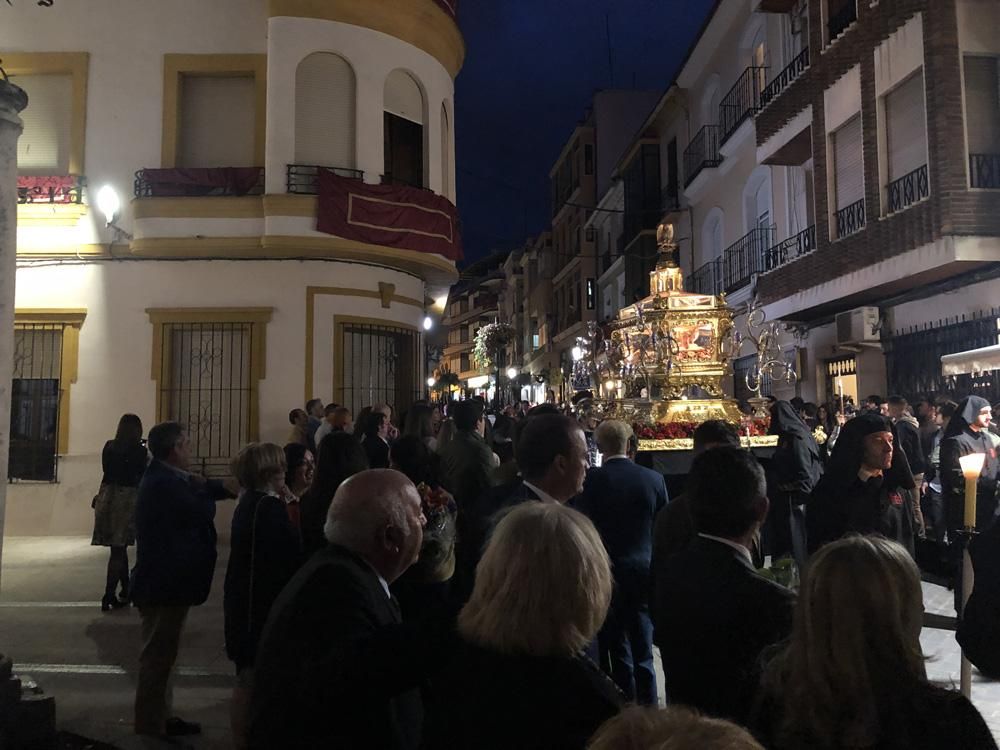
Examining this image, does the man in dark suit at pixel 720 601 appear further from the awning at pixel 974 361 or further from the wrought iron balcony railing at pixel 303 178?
the wrought iron balcony railing at pixel 303 178

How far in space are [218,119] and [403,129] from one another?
2993 mm

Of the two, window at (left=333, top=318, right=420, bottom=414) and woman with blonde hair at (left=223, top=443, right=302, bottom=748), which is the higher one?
window at (left=333, top=318, right=420, bottom=414)

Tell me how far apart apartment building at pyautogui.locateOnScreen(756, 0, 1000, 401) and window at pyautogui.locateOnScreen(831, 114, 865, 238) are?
1.1 inches

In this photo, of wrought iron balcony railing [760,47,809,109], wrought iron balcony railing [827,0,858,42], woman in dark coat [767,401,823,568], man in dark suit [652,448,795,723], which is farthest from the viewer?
wrought iron balcony railing [760,47,809,109]

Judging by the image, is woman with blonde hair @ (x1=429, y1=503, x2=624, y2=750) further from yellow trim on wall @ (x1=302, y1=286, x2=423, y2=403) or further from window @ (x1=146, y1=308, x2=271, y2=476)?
window @ (x1=146, y1=308, x2=271, y2=476)

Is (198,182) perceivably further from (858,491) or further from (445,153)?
(858,491)

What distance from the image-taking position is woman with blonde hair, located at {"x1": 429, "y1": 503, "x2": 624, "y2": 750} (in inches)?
71.6

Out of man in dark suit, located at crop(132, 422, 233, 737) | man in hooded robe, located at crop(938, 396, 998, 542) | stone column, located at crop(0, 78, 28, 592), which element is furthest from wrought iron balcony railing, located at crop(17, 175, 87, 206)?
man in hooded robe, located at crop(938, 396, 998, 542)

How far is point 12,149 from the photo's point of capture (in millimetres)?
4930

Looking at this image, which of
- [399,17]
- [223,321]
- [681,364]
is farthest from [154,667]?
[399,17]

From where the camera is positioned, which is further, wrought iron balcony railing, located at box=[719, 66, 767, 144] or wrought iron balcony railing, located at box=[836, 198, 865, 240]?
wrought iron balcony railing, located at box=[719, 66, 767, 144]

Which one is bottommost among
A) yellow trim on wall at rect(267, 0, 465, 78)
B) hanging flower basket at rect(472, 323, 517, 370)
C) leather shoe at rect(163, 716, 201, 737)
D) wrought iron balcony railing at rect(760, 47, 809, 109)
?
leather shoe at rect(163, 716, 201, 737)

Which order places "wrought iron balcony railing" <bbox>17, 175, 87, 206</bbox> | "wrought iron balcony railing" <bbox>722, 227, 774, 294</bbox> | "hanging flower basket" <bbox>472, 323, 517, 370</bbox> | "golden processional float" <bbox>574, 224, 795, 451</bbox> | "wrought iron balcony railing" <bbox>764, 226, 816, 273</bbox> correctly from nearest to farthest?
1. "golden processional float" <bbox>574, 224, 795, 451</bbox>
2. "wrought iron balcony railing" <bbox>17, 175, 87, 206</bbox>
3. "wrought iron balcony railing" <bbox>764, 226, 816, 273</bbox>
4. "wrought iron balcony railing" <bbox>722, 227, 774, 294</bbox>
5. "hanging flower basket" <bbox>472, 323, 517, 370</bbox>

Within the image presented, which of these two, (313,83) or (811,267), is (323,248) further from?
(811,267)
